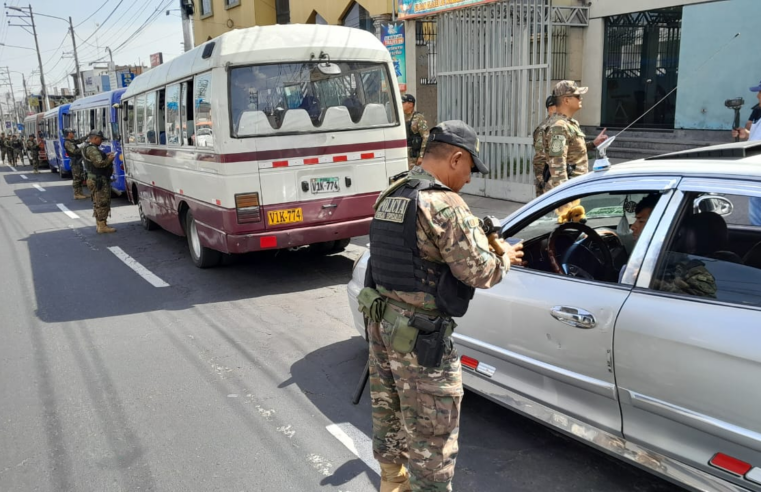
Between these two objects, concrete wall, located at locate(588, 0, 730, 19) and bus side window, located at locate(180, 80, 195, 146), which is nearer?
bus side window, located at locate(180, 80, 195, 146)

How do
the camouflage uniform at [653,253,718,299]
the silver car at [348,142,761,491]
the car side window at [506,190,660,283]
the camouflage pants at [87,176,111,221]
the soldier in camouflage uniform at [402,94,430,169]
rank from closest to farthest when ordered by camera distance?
the silver car at [348,142,761,491] < the camouflage uniform at [653,253,718,299] < the car side window at [506,190,660,283] < the soldier in camouflage uniform at [402,94,430,169] < the camouflage pants at [87,176,111,221]

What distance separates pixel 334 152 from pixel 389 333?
4361 mm

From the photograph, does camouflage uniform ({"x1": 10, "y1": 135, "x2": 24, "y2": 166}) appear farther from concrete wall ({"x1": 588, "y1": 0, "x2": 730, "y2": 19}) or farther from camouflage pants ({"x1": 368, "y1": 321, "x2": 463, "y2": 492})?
camouflage pants ({"x1": 368, "y1": 321, "x2": 463, "y2": 492})

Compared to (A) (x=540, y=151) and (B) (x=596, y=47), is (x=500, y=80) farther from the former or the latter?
(A) (x=540, y=151)

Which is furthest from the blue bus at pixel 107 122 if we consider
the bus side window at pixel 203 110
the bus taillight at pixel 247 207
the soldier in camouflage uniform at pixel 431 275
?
the soldier in camouflage uniform at pixel 431 275

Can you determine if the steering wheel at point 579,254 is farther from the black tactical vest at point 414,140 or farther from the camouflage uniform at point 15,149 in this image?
the camouflage uniform at point 15,149

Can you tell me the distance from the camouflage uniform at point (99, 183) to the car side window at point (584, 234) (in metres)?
8.90

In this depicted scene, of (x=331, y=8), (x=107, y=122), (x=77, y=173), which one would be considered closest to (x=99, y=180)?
(x=107, y=122)

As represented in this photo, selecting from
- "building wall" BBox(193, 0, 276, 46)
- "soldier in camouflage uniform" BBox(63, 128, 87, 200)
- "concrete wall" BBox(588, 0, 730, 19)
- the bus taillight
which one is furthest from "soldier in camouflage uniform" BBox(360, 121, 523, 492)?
"building wall" BBox(193, 0, 276, 46)

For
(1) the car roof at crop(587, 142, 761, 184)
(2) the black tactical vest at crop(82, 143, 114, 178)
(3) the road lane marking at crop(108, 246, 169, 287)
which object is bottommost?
(3) the road lane marking at crop(108, 246, 169, 287)

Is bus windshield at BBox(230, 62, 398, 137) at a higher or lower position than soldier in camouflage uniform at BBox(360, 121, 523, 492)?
higher

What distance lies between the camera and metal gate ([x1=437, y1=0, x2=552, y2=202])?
10016 millimetres

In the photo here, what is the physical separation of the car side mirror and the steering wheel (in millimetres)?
532

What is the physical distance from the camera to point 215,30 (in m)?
24.5
